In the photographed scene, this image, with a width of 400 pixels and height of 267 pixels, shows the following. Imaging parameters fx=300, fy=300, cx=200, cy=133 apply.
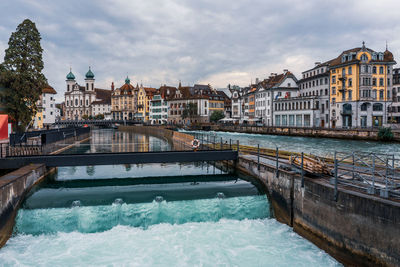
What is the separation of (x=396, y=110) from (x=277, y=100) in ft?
129

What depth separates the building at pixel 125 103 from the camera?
168875 millimetres

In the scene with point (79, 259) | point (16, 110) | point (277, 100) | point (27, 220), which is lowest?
point (79, 259)

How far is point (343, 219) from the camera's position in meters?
12.0

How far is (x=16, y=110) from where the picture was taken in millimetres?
39531

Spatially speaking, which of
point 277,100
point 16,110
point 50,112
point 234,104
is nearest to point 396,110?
point 277,100

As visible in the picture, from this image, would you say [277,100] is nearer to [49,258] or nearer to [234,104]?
[234,104]

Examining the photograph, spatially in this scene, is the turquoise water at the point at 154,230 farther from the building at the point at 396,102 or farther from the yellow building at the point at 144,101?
the yellow building at the point at 144,101

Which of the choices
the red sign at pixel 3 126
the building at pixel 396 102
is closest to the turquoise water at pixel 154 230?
the red sign at pixel 3 126

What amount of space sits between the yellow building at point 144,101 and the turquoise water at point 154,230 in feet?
457

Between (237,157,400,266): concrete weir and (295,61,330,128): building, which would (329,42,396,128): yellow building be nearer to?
(295,61,330,128): building

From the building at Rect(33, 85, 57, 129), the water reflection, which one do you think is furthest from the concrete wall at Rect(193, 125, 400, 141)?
the building at Rect(33, 85, 57, 129)

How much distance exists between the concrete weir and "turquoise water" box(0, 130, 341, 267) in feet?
2.17

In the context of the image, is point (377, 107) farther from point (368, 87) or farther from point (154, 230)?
point (154, 230)

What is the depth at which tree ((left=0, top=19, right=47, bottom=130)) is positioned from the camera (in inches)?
1535
